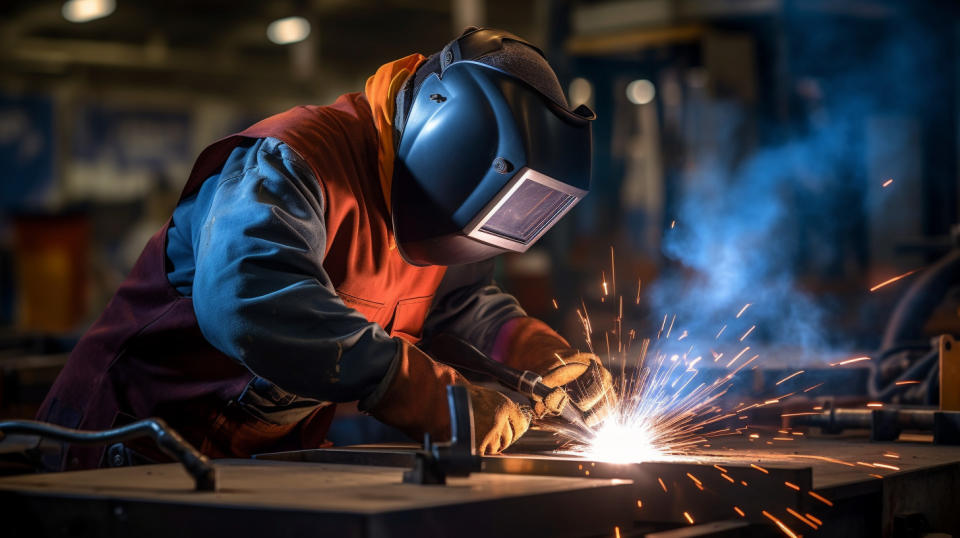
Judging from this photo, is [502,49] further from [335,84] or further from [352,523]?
[335,84]

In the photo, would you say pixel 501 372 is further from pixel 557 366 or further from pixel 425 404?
pixel 425 404

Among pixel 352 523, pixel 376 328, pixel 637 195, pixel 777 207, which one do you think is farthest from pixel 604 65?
pixel 352 523

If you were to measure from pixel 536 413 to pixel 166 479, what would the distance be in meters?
0.71

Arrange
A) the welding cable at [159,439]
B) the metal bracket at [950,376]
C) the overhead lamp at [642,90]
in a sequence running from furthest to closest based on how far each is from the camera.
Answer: the overhead lamp at [642,90]
the metal bracket at [950,376]
the welding cable at [159,439]

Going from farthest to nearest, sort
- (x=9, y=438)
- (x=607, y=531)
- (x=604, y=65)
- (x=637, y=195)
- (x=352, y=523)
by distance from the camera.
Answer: (x=637, y=195), (x=604, y=65), (x=9, y=438), (x=607, y=531), (x=352, y=523)

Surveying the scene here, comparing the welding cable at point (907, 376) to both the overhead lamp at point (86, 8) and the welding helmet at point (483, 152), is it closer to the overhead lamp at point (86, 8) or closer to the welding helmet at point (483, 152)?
the welding helmet at point (483, 152)

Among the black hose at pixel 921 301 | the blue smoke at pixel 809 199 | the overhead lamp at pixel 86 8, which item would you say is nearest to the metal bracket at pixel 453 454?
the black hose at pixel 921 301

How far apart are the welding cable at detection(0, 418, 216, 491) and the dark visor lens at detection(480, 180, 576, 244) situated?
28.8 inches

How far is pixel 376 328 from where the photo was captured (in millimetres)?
1653

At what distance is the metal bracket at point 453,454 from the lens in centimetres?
132

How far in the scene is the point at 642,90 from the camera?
275 inches

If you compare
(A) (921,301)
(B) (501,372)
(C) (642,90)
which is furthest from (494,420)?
(C) (642,90)

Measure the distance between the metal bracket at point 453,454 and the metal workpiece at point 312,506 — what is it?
16 millimetres

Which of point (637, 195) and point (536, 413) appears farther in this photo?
point (637, 195)
